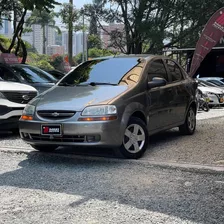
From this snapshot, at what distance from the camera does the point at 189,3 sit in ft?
72.1

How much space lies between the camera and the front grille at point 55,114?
5.98 m

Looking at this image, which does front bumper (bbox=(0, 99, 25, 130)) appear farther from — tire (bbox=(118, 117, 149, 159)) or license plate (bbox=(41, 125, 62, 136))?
tire (bbox=(118, 117, 149, 159))

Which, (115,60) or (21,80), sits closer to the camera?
(115,60)

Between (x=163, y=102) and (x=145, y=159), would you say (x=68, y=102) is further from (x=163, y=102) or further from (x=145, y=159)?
(x=163, y=102)

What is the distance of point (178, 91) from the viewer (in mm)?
7977

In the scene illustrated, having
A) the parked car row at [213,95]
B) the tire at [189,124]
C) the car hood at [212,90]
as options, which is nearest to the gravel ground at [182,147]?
the tire at [189,124]

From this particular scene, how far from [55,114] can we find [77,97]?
445mm

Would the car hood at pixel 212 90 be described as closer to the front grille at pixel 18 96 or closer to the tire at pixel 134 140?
the front grille at pixel 18 96

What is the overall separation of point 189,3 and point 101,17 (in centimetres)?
559

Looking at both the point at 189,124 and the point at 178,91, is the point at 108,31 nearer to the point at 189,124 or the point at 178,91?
the point at 189,124

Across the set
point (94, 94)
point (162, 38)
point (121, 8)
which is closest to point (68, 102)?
point (94, 94)

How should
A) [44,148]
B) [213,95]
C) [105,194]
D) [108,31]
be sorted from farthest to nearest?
[108,31] < [213,95] < [44,148] < [105,194]

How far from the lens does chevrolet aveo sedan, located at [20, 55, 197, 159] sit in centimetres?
593

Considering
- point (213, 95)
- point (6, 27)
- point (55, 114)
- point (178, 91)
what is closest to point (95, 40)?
point (6, 27)
